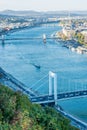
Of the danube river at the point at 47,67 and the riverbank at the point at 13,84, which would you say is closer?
the danube river at the point at 47,67

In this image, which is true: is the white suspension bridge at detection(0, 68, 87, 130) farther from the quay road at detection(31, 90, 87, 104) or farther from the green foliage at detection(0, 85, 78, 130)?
the green foliage at detection(0, 85, 78, 130)

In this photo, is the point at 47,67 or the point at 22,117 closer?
the point at 22,117

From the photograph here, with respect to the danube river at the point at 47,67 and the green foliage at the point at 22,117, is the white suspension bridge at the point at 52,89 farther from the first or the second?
the green foliage at the point at 22,117

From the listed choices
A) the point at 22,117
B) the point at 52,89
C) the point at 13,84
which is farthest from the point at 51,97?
the point at 22,117

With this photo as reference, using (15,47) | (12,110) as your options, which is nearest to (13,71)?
(15,47)

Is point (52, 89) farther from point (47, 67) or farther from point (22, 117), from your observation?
point (22, 117)

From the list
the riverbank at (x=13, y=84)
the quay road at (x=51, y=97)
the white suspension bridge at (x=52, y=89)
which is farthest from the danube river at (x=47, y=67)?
the riverbank at (x=13, y=84)
